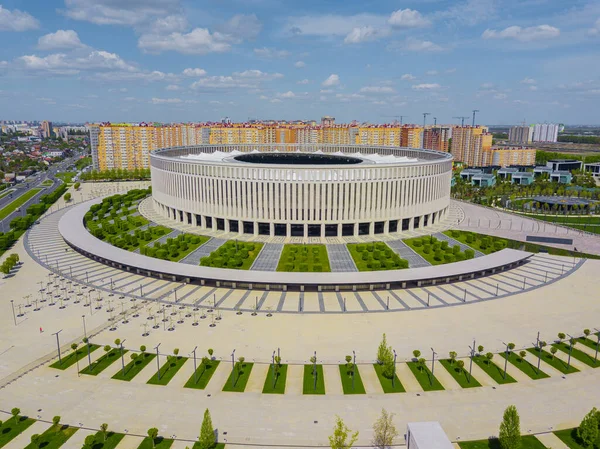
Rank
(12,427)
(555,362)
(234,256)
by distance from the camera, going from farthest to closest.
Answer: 1. (234,256)
2. (555,362)
3. (12,427)

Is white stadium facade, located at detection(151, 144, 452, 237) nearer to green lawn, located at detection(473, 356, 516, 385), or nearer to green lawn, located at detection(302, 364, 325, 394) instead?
green lawn, located at detection(302, 364, 325, 394)

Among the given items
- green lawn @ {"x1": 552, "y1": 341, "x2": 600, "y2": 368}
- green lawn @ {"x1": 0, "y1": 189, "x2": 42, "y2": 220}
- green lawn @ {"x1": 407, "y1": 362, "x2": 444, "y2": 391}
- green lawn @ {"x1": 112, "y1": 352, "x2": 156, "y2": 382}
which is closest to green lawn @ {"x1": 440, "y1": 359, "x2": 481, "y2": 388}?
green lawn @ {"x1": 407, "y1": 362, "x2": 444, "y2": 391}

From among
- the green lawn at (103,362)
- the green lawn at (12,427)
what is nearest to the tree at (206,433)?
the green lawn at (12,427)

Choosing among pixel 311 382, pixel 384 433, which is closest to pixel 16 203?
pixel 311 382

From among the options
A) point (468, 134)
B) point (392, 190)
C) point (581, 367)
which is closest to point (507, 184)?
point (468, 134)

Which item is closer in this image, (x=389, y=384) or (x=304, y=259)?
(x=389, y=384)

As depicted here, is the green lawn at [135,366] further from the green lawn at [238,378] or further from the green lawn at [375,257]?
the green lawn at [375,257]

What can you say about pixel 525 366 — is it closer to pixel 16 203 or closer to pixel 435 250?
pixel 435 250
